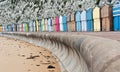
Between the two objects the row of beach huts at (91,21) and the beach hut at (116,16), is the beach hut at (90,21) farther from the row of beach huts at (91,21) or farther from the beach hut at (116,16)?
the beach hut at (116,16)

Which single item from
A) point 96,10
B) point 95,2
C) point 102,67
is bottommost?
point 102,67

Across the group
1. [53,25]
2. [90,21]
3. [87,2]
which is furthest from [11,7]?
[90,21]

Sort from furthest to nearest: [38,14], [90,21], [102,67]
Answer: [38,14] < [90,21] < [102,67]

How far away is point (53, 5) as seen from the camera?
61.8 m

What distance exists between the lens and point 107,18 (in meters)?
19.4

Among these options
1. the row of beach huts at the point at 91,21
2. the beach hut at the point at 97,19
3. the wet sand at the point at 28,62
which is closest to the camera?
the wet sand at the point at 28,62

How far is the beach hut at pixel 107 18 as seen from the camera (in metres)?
18.9

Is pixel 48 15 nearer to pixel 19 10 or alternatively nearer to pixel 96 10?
pixel 19 10

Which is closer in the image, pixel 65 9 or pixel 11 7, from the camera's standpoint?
pixel 65 9

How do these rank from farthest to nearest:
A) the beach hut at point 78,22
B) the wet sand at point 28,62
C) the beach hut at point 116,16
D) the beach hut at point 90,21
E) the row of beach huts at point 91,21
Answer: the beach hut at point 78,22 < the beach hut at point 90,21 < the row of beach huts at point 91,21 < the beach hut at point 116,16 < the wet sand at point 28,62

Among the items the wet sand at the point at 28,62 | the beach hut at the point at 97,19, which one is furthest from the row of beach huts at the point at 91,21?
the wet sand at the point at 28,62

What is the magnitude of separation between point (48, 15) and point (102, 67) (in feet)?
199

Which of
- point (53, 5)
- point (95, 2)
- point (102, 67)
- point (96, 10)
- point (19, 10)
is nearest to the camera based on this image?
point (102, 67)

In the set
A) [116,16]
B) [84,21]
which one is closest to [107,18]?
[116,16]
